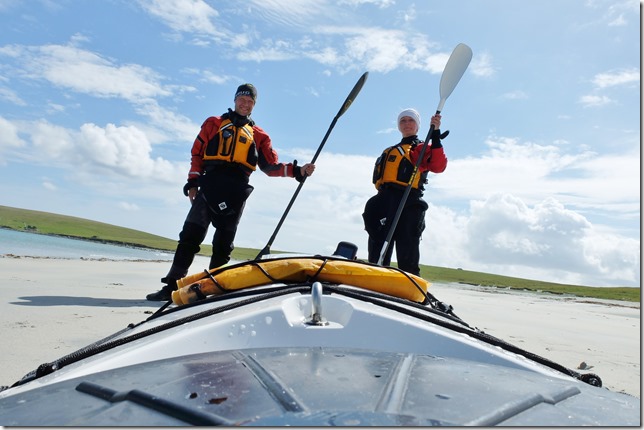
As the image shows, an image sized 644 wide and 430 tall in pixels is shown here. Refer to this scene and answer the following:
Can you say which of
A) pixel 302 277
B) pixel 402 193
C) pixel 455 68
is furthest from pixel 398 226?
pixel 302 277

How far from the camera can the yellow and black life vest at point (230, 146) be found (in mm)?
5137

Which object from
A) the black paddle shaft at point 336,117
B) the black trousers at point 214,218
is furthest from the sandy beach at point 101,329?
the black paddle shaft at point 336,117

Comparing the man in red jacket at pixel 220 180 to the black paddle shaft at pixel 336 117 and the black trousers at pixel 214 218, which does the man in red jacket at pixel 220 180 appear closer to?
the black trousers at pixel 214 218

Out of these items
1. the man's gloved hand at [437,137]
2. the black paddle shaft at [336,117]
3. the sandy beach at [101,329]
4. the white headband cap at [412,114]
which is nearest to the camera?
the sandy beach at [101,329]

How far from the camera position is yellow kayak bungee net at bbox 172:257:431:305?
2.17 m

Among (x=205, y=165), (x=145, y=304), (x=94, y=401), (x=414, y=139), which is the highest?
(x=414, y=139)

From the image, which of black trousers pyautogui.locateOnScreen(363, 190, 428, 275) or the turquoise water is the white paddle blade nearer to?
black trousers pyautogui.locateOnScreen(363, 190, 428, 275)

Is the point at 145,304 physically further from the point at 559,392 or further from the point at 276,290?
the point at 559,392

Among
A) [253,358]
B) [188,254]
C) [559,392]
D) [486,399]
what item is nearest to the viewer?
[486,399]

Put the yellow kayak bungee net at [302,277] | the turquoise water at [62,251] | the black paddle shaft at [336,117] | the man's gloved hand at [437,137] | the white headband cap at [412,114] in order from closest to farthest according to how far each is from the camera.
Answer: the yellow kayak bungee net at [302,277] → the man's gloved hand at [437,137] → the white headband cap at [412,114] → the black paddle shaft at [336,117] → the turquoise water at [62,251]

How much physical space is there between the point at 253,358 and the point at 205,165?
4226 millimetres

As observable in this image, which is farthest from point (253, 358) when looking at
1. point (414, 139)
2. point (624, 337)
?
point (624, 337)

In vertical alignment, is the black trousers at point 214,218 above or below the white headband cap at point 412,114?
below

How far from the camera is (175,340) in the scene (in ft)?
4.99
